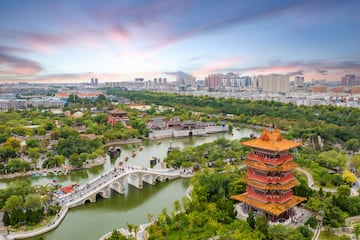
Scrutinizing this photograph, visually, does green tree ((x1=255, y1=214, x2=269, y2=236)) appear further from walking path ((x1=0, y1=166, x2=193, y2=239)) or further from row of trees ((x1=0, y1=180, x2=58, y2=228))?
row of trees ((x1=0, y1=180, x2=58, y2=228))

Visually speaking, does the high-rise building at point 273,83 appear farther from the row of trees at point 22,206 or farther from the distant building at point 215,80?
the row of trees at point 22,206

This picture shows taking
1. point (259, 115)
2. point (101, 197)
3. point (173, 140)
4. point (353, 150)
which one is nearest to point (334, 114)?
point (259, 115)

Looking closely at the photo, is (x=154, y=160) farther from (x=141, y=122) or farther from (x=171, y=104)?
(x=171, y=104)

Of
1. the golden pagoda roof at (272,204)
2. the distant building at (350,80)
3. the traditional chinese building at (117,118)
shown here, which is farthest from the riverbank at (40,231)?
the distant building at (350,80)

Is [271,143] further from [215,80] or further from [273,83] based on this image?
[215,80]

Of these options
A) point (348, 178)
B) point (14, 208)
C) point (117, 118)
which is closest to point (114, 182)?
point (14, 208)
